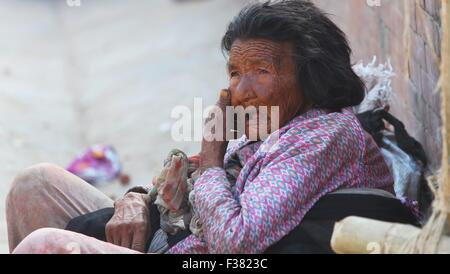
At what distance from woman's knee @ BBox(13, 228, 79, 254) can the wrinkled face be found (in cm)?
78

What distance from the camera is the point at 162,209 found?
3510mm

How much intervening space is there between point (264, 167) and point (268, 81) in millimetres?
348

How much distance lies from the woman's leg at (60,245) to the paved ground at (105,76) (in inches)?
92.9

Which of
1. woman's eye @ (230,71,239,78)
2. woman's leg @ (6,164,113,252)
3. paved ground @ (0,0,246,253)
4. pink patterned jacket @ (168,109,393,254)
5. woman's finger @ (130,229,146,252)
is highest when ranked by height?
woman's eye @ (230,71,239,78)

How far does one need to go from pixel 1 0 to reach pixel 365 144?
1031cm

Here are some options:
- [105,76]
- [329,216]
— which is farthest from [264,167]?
[105,76]

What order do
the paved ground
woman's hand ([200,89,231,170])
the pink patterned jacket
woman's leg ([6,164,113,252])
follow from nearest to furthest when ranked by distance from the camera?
the pink patterned jacket
woman's hand ([200,89,231,170])
woman's leg ([6,164,113,252])
the paved ground

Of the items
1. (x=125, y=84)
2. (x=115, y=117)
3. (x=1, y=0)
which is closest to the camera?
(x=115, y=117)

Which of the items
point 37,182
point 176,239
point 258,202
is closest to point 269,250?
point 258,202

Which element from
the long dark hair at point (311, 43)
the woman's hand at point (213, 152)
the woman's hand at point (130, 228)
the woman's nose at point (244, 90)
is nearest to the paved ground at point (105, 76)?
the woman's hand at point (130, 228)

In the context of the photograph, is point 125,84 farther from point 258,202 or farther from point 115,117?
point 258,202

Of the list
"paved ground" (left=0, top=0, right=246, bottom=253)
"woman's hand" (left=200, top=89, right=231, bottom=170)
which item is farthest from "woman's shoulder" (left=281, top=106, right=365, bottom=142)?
"paved ground" (left=0, top=0, right=246, bottom=253)

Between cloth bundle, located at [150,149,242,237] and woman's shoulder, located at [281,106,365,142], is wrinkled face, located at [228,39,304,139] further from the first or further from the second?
cloth bundle, located at [150,149,242,237]

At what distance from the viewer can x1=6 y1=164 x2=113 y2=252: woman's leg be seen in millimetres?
3613
